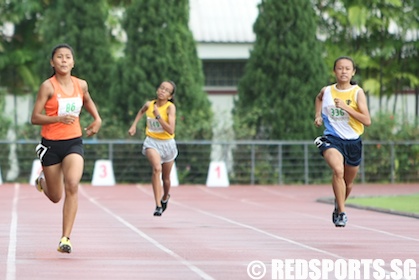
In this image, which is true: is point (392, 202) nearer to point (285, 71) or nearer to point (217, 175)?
point (217, 175)

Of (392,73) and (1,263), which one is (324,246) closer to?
(1,263)

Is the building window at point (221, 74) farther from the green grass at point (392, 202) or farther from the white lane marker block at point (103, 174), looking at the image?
the green grass at point (392, 202)

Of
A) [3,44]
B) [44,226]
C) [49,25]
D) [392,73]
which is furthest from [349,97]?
[3,44]

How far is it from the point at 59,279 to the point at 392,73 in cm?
3536

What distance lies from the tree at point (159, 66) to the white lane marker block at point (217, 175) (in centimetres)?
176

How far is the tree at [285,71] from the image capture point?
4003 centimetres

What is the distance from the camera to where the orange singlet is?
13773mm

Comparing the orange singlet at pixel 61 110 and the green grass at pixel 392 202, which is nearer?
the orange singlet at pixel 61 110

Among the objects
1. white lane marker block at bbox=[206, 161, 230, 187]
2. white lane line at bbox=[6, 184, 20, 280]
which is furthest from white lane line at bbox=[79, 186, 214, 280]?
white lane marker block at bbox=[206, 161, 230, 187]

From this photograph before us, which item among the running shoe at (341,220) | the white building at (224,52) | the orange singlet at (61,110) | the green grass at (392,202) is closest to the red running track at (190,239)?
the running shoe at (341,220)

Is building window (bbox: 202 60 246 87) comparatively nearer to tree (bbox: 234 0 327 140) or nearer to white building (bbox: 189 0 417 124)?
white building (bbox: 189 0 417 124)

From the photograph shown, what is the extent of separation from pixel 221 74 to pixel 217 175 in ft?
49.9

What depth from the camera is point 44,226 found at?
18.7 metres

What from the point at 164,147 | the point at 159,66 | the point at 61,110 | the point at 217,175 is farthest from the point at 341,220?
the point at 159,66
